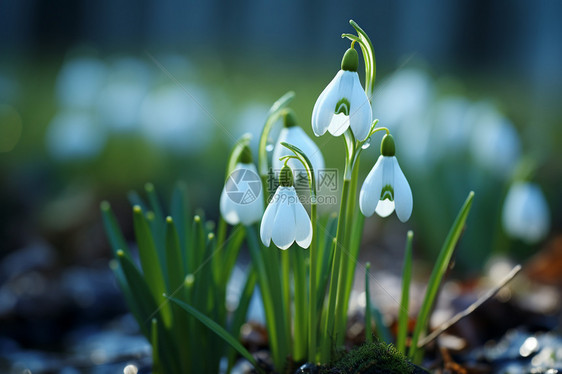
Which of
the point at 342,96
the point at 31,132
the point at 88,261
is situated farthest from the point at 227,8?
the point at 342,96

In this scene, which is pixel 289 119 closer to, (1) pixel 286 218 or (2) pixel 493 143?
(1) pixel 286 218

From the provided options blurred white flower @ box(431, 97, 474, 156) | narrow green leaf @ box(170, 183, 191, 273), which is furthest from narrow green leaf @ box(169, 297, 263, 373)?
blurred white flower @ box(431, 97, 474, 156)

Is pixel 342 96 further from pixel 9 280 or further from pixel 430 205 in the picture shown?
pixel 9 280

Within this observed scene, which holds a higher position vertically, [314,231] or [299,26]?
[299,26]

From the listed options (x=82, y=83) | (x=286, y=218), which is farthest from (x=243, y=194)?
(x=82, y=83)

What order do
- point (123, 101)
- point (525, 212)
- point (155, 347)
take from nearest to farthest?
point (155, 347) < point (525, 212) < point (123, 101)

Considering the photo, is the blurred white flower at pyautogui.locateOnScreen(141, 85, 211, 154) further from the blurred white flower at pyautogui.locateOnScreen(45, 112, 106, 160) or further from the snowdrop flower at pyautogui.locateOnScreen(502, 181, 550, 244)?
the snowdrop flower at pyautogui.locateOnScreen(502, 181, 550, 244)
